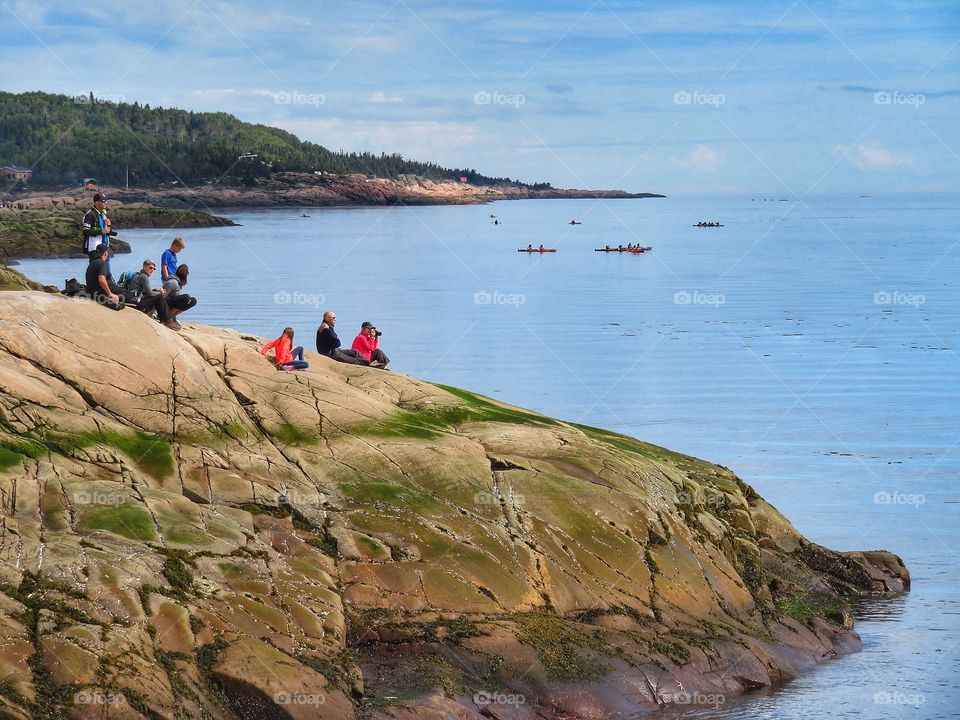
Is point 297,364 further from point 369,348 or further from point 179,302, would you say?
point 369,348

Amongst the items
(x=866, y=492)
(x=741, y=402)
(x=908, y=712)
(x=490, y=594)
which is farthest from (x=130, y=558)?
(x=741, y=402)

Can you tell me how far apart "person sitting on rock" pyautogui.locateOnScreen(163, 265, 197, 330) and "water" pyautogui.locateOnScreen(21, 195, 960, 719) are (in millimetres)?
12976

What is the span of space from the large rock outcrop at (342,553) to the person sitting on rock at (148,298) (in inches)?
29.9

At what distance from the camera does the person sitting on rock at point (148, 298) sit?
84.6 ft

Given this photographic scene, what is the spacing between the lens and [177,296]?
26.1 m

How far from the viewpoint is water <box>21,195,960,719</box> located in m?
26.7

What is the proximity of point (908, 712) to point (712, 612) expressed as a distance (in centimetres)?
368

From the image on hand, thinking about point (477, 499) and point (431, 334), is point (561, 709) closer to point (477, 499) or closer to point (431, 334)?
point (477, 499)

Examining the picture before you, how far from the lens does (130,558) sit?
18.5 m

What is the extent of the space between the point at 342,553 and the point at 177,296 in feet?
25.6

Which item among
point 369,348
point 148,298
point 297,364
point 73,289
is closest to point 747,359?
point 369,348

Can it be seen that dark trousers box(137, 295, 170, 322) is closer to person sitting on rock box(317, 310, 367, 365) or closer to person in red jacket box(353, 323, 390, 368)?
person sitting on rock box(317, 310, 367, 365)

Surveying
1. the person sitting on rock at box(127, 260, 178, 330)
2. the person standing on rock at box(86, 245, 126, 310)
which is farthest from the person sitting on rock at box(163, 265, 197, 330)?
the person standing on rock at box(86, 245, 126, 310)

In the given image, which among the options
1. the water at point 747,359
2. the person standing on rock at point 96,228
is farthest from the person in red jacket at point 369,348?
the water at point 747,359
